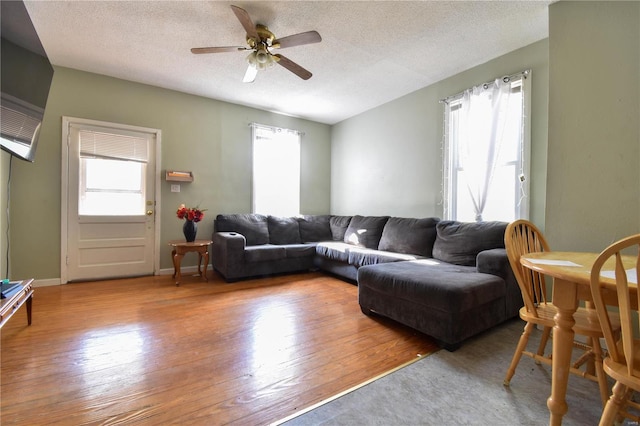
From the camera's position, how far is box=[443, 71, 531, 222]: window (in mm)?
2807

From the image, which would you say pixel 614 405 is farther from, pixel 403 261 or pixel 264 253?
pixel 264 253

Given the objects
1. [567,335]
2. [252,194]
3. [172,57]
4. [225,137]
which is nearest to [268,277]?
[252,194]

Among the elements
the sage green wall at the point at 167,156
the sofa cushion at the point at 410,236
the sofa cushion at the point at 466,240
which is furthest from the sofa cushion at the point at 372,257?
the sage green wall at the point at 167,156

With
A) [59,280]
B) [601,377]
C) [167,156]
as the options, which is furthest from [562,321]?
[59,280]

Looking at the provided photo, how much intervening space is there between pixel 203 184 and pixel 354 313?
120 inches

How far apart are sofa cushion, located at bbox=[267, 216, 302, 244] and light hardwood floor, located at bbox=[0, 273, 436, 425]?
147 centimetres

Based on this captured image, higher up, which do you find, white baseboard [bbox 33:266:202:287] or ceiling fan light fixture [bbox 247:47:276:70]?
ceiling fan light fixture [bbox 247:47:276:70]

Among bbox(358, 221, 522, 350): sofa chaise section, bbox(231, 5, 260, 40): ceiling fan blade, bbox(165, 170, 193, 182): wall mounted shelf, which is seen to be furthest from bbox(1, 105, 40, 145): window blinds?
bbox(358, 221, 522, 350): sofa chaise section

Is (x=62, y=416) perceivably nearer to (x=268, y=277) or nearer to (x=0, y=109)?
(x=0, y=109)

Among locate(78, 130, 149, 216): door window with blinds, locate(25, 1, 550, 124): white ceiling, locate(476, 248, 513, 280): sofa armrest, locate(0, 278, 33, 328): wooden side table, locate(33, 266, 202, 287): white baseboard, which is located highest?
locate(25, 1, 550, 124): white ceiling

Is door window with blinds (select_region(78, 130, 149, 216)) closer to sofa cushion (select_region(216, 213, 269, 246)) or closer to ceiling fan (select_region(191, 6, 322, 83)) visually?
sofa cushion (select_region(216, 213, 269, 246))

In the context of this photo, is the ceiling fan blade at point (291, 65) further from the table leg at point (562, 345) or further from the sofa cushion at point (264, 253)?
the table leg at point (562, 345)

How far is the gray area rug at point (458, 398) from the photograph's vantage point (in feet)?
4.19

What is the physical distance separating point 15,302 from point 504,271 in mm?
3643
